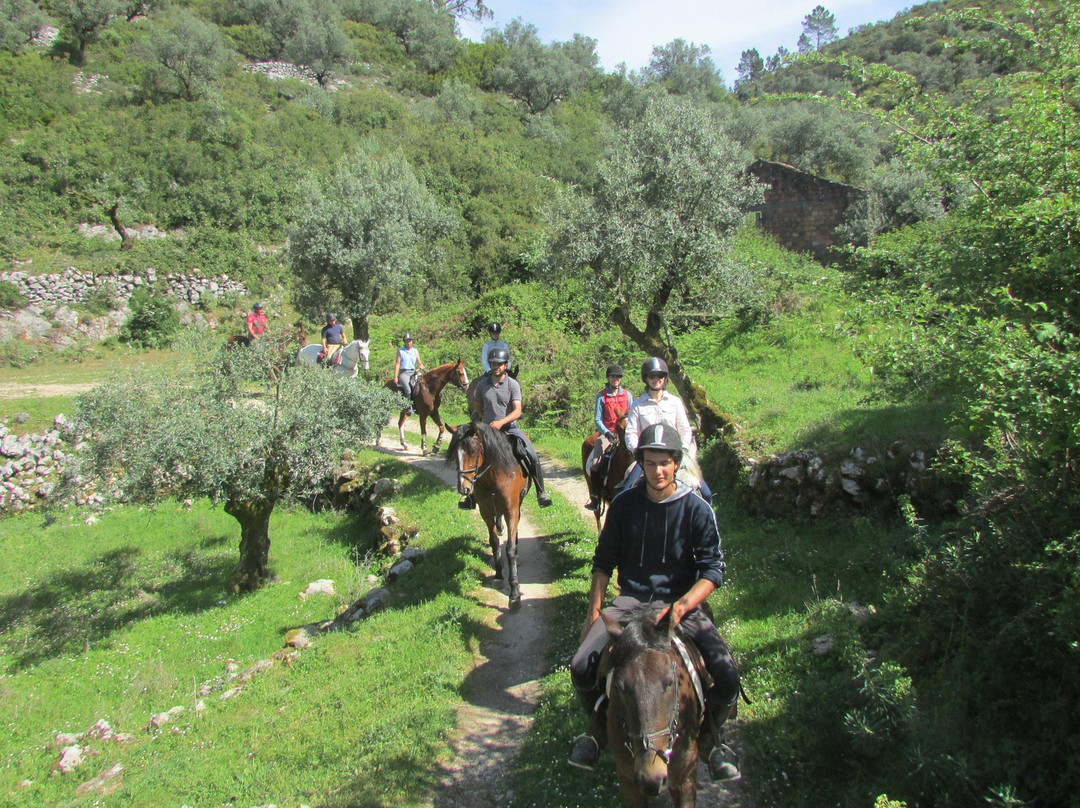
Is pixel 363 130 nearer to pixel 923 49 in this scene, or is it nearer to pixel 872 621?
pixel 872 621

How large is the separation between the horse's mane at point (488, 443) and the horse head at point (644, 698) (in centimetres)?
491

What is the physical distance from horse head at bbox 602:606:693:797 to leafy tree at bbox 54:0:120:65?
69125mm

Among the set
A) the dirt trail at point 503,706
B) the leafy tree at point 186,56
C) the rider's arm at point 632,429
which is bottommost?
the dirt trail at point 503,706

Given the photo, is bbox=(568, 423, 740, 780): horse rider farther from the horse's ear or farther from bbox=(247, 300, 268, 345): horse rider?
bbox=(247, 300, 268, 345): horse rider

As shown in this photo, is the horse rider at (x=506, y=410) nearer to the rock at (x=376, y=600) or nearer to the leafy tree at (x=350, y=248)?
the rock at (x=376, y=600)

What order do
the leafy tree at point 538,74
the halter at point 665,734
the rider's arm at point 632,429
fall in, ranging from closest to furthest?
the halter at point 665,734
the rider's arm at point 632,429
the leafy tree at point 538,74

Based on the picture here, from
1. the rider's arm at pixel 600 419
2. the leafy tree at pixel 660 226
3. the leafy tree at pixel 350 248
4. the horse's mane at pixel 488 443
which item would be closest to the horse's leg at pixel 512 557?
the horse's mane at pixel 488 443

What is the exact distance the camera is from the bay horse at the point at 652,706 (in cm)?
354

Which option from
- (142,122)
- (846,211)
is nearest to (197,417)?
(846,211)

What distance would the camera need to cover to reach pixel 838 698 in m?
5.26

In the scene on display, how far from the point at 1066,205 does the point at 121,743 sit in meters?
11.7

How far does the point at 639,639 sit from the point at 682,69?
80502mm

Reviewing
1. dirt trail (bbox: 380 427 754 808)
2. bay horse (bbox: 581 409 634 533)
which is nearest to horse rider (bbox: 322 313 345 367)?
dirt trail (bbox: 380 427 754 808)

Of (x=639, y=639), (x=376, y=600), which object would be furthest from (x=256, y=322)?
(x=639, y=639)
